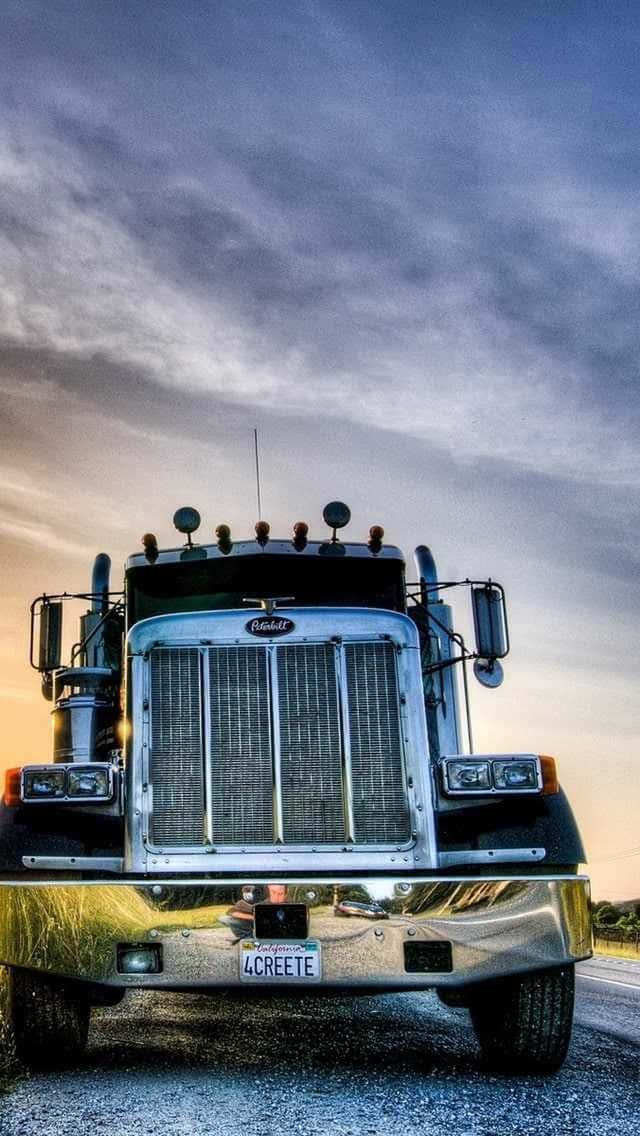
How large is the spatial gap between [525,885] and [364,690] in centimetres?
119

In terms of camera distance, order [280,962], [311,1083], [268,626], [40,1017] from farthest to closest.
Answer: [268,626] < [40,1017] < [311,1083] < [280,962]

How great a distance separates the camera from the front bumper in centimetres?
482

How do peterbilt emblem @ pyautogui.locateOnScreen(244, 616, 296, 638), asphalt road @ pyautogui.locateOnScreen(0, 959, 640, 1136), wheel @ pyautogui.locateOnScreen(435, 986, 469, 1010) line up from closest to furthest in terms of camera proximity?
asphalt road @ pyautogui.locateOnScreen(0, 959, 640, 1136) < peterbilt emblem @ pyautogui.locateOnScreen(244, 616, 296, 638) < wheel @ pyautogui.locateOnScreen(435, 986, 469, 1010)

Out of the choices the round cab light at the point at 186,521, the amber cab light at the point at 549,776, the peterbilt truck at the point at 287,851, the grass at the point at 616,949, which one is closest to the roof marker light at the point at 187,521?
the round cab light at the point at 186,521

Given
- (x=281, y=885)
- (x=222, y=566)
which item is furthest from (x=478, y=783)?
(x=222, y=566)

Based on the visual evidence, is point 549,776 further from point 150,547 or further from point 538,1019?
point 150,547

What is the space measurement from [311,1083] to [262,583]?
3.13 m

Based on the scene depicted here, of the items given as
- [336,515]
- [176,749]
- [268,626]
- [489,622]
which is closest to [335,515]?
[336,515]

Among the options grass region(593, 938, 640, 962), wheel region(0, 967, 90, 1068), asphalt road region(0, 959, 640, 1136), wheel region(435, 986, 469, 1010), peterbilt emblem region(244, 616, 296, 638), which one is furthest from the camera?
grass region(593, 938, 640, 962)

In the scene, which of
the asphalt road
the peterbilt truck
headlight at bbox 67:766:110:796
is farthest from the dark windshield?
the asphalt road

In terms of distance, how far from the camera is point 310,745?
5309 mm

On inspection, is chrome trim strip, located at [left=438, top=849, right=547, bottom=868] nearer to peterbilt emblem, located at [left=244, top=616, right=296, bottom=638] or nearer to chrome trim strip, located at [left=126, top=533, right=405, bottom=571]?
peterbilt emblem, located at [left=244, top=616, right=296, bottom=638]

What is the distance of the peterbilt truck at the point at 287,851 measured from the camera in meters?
4.86

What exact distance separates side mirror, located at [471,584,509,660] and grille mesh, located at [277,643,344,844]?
164cm
